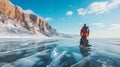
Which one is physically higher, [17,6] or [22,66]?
[17,6]

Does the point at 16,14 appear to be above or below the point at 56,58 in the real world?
above

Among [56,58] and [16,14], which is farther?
[16,14]

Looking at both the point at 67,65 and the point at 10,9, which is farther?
the point at 10,9

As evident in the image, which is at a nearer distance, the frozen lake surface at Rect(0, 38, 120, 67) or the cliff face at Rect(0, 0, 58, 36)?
the frozen lake surface at Rect(0, 38, 120, 67)

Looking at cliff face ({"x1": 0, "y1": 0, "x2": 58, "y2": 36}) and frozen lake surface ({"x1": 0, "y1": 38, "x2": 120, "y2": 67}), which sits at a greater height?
cliff face ({"x1": 0, "y1": 0, "x2": 58, "y2": 36})

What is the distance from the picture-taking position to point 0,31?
2665 inches

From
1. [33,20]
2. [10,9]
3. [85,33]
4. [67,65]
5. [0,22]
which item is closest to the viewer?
[67,65]

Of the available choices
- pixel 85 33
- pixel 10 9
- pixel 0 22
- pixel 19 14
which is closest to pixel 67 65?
pixel 85 33

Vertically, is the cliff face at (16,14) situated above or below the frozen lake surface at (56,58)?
above

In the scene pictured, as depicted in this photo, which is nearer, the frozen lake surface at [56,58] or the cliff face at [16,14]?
the frozen lake surface at [56,58]

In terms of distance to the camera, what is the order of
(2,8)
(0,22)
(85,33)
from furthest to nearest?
(2,8) < (0,22) < (85,33)

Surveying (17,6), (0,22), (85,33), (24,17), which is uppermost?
(17,6)

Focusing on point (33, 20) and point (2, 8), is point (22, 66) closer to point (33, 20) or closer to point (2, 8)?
point (2, 8)

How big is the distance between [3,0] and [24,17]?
24244 millimetres
